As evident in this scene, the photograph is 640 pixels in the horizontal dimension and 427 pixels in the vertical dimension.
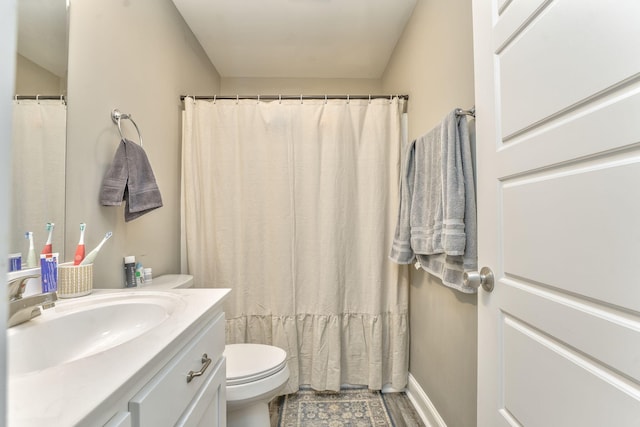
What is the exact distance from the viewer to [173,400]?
653mm

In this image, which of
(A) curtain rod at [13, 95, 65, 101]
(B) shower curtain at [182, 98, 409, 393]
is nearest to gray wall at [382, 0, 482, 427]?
(B) shower curtain at [182, 98, 409, 393]

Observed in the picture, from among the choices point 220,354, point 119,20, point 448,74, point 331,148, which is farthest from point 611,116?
point 119,20

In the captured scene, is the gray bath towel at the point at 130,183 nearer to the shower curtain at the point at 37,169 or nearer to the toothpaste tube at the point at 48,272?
the shower curtain at the point at 37,169

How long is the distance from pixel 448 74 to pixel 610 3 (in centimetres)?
91

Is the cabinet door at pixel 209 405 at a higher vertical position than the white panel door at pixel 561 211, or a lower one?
lower

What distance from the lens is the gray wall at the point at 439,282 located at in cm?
119

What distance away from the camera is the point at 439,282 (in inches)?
58.3

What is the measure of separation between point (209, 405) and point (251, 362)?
0.53 metres

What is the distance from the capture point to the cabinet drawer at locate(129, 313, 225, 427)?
21.3 inches

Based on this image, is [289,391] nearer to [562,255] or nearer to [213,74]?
[562,255]

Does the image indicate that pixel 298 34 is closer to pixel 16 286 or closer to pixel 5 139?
pixel 16 286

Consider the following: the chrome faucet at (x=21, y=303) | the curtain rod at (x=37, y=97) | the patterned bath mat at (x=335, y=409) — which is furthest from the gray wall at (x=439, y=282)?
the curtain rod at (x=37, y=97)

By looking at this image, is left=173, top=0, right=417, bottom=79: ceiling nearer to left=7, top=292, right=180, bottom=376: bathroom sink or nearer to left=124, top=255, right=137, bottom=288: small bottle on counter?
left=124, top=255, right=137, bottom=288: small bottle on counter

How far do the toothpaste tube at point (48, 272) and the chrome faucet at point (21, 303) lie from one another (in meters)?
Result: 0.06
